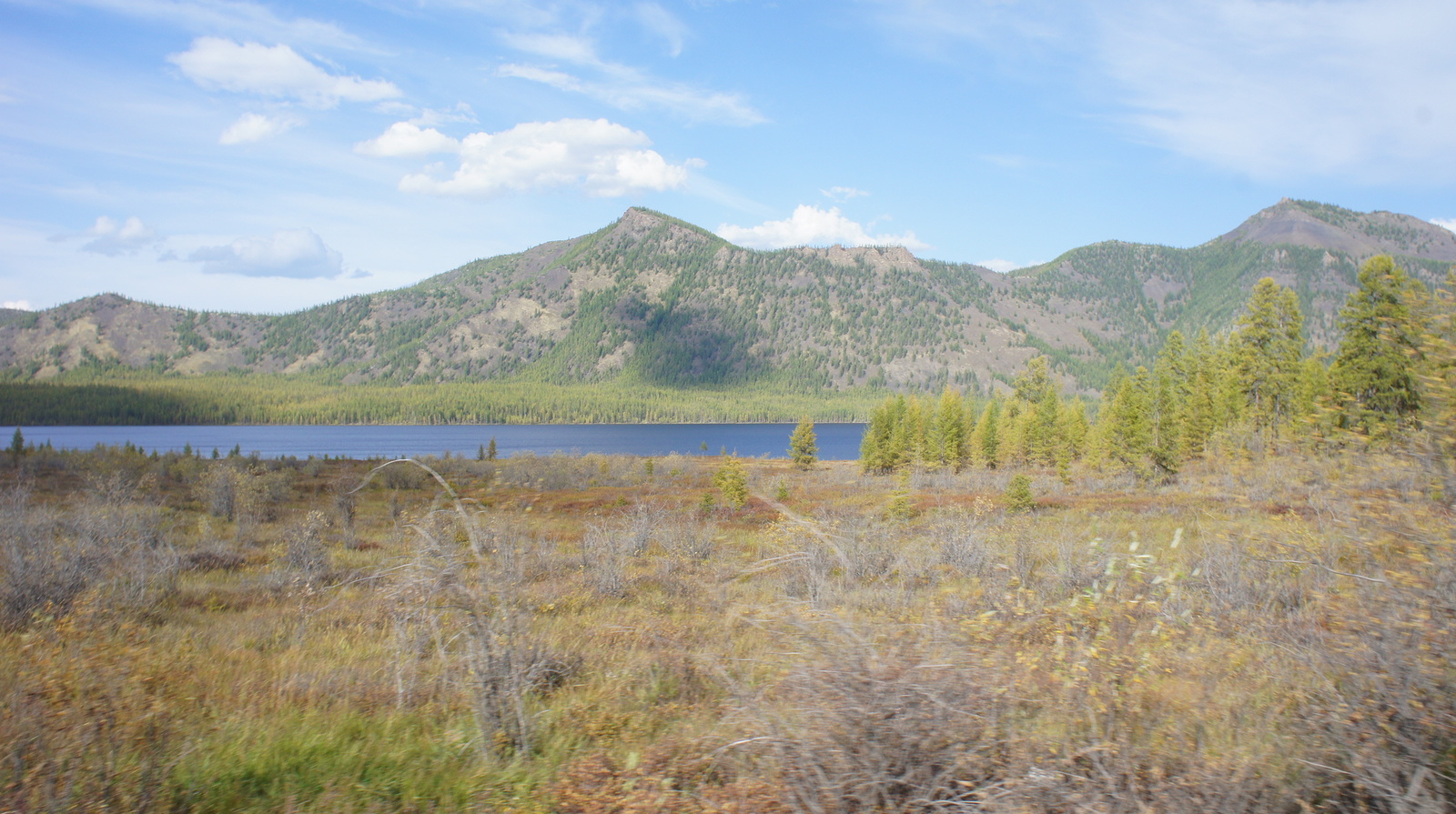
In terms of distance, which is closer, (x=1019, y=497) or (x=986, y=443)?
(x=1019, y=497)

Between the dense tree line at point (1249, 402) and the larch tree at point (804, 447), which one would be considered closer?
the dense tree line at point (1249, 402)

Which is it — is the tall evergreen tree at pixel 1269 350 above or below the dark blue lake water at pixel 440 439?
above

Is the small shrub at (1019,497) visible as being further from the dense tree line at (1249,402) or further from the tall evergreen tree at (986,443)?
the tall evergreen tree at (986,443)

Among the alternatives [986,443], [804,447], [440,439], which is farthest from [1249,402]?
[440,439]

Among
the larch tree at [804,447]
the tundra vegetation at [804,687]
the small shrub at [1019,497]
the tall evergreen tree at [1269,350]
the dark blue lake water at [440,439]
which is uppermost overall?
the tall evergreen tree at [1269,350]

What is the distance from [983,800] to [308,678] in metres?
5.36

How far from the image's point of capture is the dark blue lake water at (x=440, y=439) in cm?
9798

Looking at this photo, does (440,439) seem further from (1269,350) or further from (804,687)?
(804,687)

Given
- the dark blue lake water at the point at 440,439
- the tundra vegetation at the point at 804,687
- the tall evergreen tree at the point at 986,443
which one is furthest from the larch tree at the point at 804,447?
the tundra vegetation at the point at 804,687

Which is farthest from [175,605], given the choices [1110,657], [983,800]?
[1110,657]

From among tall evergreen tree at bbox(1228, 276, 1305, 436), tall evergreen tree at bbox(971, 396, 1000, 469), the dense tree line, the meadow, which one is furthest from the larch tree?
the meadow

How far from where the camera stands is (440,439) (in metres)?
129

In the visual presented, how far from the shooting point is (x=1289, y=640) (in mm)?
5168

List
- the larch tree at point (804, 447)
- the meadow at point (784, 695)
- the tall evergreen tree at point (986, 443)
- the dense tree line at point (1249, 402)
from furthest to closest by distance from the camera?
the larch tree at point (804, 447) → the tall evergreen tree at point (986, 443) → the dense tree line at point (1249, 402) → the meadow at point (784, 695)
